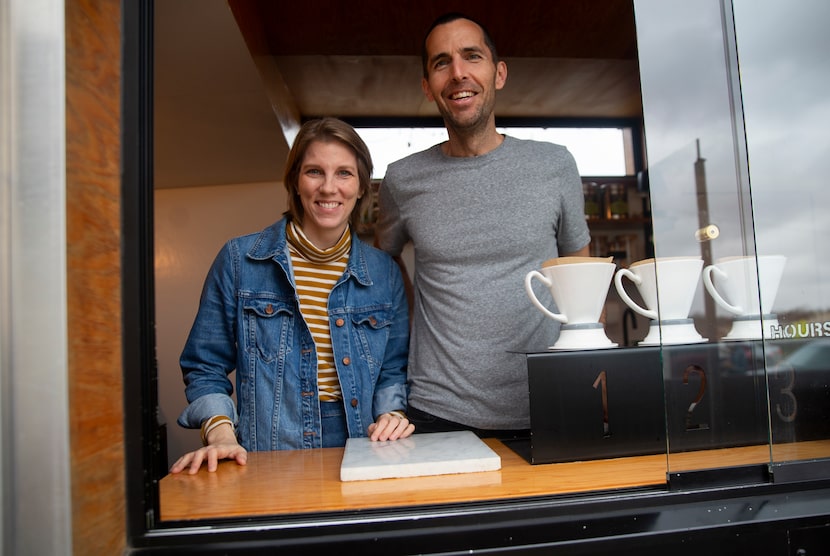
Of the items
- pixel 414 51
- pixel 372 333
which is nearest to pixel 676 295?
pixel 372 333

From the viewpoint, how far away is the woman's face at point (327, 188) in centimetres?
128

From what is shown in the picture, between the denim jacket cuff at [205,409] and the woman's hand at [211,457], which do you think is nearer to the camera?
the woman's hand at [211,457]

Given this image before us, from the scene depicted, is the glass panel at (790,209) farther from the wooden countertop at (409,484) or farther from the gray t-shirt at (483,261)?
the gray t-shirt at (483,261)

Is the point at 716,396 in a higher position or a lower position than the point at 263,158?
lower

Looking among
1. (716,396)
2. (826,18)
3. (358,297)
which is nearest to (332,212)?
(358,297)

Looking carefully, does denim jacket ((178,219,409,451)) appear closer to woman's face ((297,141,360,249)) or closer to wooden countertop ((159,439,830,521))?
woman's face ((297,141,360,249))

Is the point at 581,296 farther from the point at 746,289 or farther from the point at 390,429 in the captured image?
the point at 390,429

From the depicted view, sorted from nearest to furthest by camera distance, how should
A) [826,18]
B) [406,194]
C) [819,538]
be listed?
[819,538], [826,18], [406,194]

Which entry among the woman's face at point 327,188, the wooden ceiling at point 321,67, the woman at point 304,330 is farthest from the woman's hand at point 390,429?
the wooden ceiling at point 321,67

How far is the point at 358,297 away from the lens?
130 centimetres

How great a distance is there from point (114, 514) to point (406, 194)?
0.96 meters

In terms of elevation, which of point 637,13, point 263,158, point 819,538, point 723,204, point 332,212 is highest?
point 263,158

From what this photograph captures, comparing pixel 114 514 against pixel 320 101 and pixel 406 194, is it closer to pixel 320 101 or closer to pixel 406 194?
Result: pixel 406 194

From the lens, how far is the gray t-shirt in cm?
124
